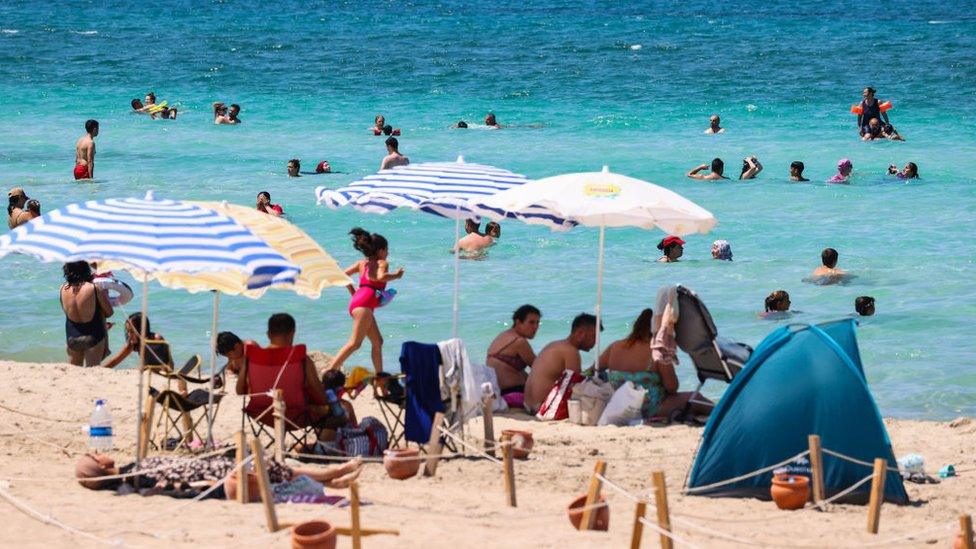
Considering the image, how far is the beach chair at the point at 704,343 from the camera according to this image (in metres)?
10.3

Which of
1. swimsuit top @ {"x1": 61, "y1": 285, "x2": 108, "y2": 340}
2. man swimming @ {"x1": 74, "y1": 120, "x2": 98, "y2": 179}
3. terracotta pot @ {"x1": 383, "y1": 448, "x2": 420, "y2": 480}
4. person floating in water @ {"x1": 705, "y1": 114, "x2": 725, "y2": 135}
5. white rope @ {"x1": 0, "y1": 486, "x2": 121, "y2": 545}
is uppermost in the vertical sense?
person floating in water @ {"x1": 705, "y1": 114, "x2": 725, "y2": 135}

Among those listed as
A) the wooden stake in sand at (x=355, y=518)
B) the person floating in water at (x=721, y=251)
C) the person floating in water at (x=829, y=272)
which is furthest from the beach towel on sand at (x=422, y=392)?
the person floating in water at (x=721, y=251)

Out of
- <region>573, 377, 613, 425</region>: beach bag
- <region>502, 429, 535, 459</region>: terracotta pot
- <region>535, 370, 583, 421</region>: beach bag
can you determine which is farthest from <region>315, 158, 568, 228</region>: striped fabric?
<region>502, 429, 535, 459</region>: terracotta pot

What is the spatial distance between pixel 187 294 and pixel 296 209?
5.75m

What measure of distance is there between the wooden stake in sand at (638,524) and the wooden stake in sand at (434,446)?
7.31ft

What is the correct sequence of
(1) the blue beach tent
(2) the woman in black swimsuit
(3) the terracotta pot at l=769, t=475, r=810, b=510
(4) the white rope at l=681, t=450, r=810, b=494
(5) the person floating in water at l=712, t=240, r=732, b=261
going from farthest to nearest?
(5) the person floating in water at l=712, t=240, r=732, b=261 → (2) the woman in black swimsuit → (1) the blue beach tent → (3) the terracotta pot at l=769, t=475, r=810, b=510 → (4) the white rope at l=681, t=450, r=810, b=494

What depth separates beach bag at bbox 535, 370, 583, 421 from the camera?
10727 millimetres

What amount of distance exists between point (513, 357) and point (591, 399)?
808 millimetres

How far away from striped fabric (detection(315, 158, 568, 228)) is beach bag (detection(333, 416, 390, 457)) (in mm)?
1814

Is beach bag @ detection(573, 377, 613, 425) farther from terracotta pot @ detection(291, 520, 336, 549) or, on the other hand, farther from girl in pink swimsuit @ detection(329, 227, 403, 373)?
terracotta pot @ detection(291, 520, 336, 549)

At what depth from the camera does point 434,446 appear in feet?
29.5

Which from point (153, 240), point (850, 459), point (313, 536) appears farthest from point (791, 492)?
point (153, 240)

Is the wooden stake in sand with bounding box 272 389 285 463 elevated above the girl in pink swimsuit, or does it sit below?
below

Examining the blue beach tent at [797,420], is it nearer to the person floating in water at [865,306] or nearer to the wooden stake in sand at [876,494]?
the wooden stake in sand at [876,494]
